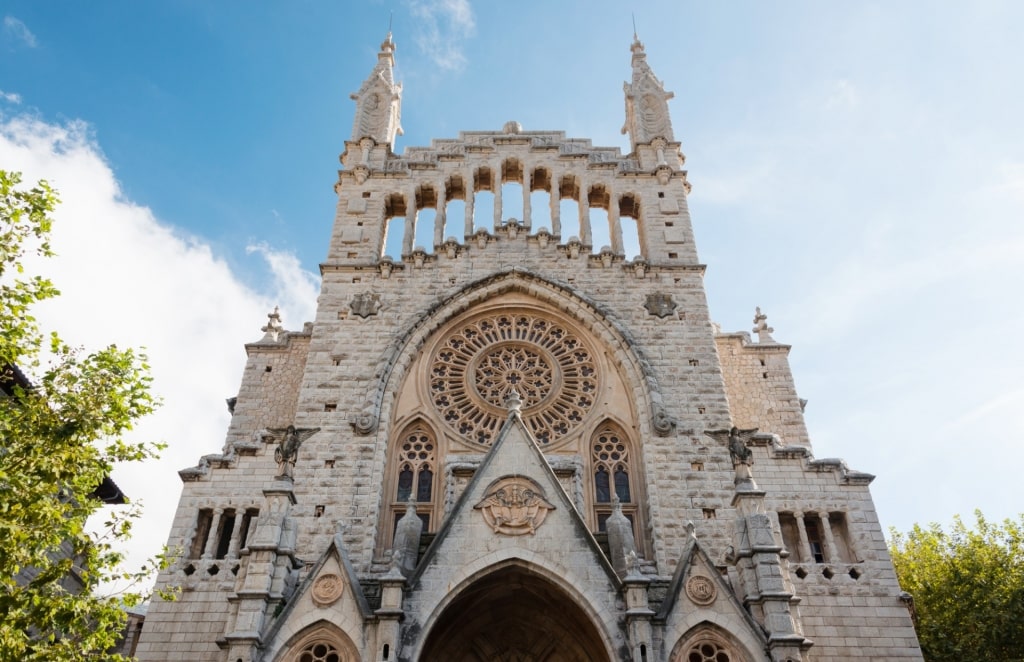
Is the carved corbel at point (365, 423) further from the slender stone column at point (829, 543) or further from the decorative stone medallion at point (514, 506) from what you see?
the slender stone column at point (829, 543)

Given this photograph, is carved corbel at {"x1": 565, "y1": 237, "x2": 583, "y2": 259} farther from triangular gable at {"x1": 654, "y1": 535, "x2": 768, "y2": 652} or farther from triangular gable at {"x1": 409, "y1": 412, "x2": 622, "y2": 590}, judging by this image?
triangular gable at {"x1": 654, "y1": 535, "x2": 768, "y2": 652}

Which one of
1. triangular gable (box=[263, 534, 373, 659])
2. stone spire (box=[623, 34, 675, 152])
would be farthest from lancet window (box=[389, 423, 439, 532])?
stone spire (box=[623, 34, 675, 152])

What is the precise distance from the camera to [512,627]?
Result: 50.4 feet

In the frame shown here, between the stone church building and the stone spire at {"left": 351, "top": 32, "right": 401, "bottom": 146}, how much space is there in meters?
0.11

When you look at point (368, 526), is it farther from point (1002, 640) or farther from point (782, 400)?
point (1002, 640)

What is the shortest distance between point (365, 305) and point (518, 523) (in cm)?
849

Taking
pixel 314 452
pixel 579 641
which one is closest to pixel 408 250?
pixel 314 452

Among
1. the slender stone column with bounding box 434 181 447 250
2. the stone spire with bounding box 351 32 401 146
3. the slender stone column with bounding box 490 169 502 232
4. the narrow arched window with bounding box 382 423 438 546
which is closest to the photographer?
the narrow arched window with bounding box 382 423 438 546

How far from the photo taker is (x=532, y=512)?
14148 mm

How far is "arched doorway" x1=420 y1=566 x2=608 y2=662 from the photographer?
559 inches

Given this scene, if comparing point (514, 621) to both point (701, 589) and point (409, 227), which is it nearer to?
point (701, 589)

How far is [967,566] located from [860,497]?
5.93 m

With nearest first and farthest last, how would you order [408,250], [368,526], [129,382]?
[129,382]
[368,526]
[408,250]

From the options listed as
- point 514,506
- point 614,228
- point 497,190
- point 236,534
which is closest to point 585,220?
point 614,228
